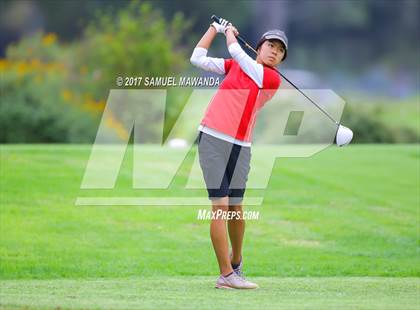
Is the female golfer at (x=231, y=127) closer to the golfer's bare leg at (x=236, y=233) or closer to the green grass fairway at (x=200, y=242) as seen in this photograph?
the golfer's bare leg at (x=236, y=233)

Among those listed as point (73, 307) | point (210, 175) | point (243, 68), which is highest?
point (243, 68)

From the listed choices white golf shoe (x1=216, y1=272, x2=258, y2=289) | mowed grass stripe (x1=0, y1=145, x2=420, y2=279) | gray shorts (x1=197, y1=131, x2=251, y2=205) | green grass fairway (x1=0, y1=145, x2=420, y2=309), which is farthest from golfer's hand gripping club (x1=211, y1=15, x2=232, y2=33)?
mowed grass stripe (x1=0, y1=145, x2=420, y2=279)

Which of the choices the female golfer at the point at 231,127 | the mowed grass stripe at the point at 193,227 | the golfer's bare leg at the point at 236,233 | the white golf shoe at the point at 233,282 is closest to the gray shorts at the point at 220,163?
the female golfer at the point at 231,127

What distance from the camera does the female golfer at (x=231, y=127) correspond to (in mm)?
7594

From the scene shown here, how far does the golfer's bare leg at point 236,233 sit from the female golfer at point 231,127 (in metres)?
0.12

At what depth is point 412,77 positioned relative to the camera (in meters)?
29.5

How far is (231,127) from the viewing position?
7594 mm

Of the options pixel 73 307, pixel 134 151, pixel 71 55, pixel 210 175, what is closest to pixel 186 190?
pixel 134 151

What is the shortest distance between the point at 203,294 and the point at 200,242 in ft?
13.4

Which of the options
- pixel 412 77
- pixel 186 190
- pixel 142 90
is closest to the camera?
pixel 186 190

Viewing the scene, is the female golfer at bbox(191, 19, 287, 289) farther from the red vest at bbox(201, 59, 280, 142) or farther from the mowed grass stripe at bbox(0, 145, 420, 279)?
the mowed grass stripe at bbox(0, 145, 420, 279)

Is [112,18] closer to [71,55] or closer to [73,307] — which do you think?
[71,55]

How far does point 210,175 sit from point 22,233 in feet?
14.7

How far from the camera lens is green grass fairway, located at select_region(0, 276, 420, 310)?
6727mm
